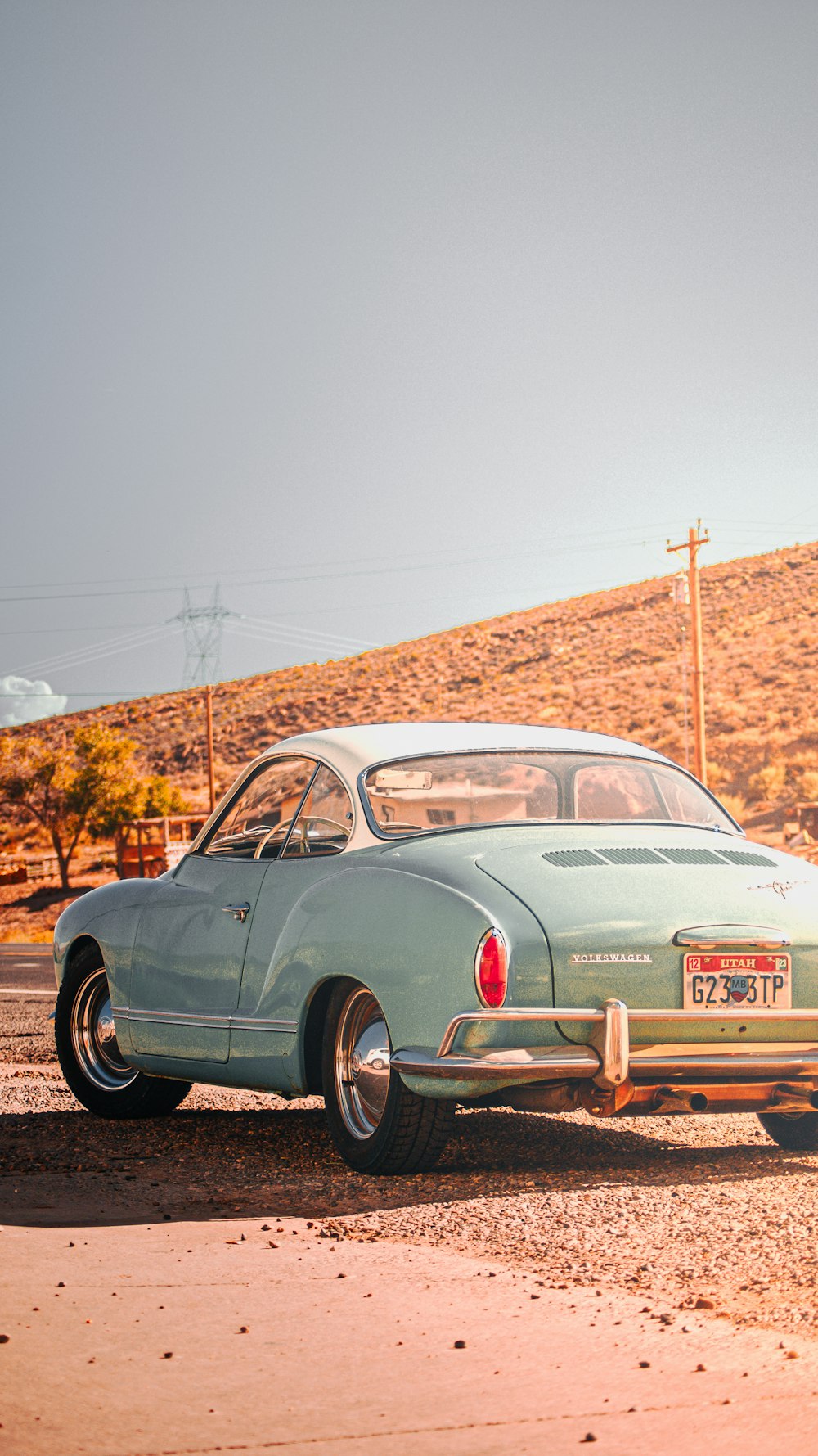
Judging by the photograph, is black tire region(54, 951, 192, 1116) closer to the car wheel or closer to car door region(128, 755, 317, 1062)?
car door region(128, 755, 317, 1062)

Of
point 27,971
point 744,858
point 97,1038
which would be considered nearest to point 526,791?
point 744,858

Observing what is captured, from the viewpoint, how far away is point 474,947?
592cm

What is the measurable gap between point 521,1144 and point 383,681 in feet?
231

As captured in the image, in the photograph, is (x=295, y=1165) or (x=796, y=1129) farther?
(x=796, y=1129)

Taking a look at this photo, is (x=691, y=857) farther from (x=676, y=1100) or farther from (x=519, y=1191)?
(x=519, y=1191)

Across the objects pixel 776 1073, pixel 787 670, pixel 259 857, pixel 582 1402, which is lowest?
pixel 582 1402

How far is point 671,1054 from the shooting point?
6.08 meters

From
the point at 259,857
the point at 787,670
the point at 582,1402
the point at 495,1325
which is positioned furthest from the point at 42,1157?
the point at 787,670

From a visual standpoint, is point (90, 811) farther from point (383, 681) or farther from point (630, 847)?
point (630, 847)

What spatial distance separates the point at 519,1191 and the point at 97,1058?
3068 mm

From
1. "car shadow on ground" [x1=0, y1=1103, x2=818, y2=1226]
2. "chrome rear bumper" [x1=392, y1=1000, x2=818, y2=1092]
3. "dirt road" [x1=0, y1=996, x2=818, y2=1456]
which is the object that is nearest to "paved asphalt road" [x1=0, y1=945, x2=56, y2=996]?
"car shadow on ground" [x1=0, y1=1103, x2=818, y2=1226]

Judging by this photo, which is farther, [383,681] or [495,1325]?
[383,681]

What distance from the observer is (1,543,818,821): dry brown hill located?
5397 cm

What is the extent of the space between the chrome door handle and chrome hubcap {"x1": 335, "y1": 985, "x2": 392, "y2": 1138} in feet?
2.92
